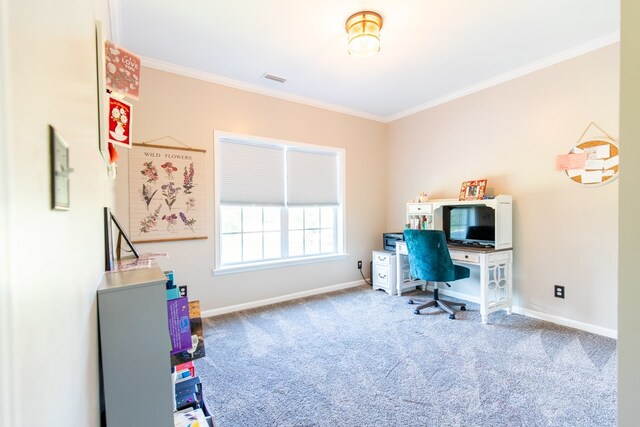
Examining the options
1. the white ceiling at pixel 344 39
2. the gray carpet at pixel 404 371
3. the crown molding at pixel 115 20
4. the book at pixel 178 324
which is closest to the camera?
the book at pixel 178 324

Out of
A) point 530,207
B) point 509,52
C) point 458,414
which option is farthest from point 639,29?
point 530,207

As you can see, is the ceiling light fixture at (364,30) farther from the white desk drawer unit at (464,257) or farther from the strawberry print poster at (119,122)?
the white desk drawer unit at (464,257)

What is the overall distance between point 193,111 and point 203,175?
0.68 m

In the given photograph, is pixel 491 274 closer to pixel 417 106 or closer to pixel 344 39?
pixel 417 106

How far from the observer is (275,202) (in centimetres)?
369

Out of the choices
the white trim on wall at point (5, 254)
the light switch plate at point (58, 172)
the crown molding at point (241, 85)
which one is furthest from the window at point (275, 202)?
the white trim on wall at point (5, 254)

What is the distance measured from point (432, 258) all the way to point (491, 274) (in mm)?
710

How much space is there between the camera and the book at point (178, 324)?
1.20 metres

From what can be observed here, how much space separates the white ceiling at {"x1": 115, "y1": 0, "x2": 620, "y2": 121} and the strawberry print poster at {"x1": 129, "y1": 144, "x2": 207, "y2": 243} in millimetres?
906

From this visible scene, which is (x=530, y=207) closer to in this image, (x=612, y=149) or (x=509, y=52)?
(x=612, y=149)

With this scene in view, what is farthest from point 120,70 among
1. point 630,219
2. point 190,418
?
point 630,219

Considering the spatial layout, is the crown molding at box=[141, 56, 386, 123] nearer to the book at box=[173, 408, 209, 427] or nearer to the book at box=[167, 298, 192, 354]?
the book at box=[167, 298, 192, 354]

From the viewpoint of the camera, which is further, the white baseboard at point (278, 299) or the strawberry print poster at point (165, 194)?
the white baseboard at point (278, 299)

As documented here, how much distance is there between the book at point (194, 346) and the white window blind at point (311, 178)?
7.85 ft
